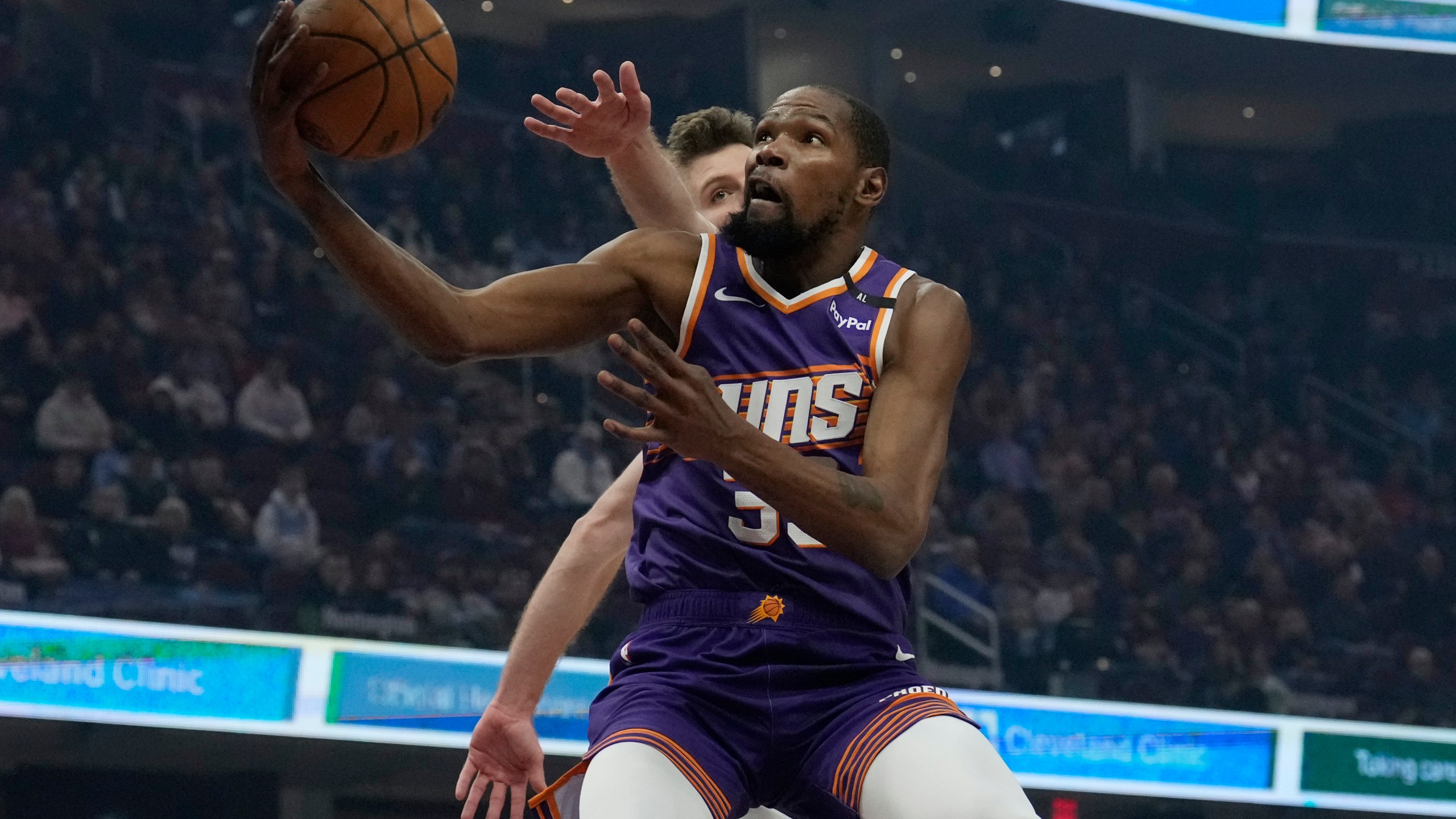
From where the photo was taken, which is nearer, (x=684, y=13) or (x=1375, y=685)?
(x=1375, y=685)

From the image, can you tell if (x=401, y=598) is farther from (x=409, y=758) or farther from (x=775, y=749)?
(x=775, y=749)

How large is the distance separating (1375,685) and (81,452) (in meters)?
8.20

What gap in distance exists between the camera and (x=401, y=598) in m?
7.82

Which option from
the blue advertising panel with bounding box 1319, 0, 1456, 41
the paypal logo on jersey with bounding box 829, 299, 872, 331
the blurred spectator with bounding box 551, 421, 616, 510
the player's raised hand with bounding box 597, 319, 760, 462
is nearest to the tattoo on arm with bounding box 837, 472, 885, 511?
the player's raised hand with bounding box 597, 319, 760, 462

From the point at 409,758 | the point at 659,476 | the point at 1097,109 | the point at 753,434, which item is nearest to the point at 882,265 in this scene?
the point at 659,476

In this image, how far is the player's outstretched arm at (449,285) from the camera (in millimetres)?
2068

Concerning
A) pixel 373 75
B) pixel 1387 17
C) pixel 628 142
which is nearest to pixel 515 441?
pixel 628 142

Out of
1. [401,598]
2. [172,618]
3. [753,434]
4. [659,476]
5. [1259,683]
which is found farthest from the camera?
[1259,683]

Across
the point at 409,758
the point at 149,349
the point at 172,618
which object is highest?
the point at 149,349

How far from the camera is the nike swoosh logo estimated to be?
8.62ft

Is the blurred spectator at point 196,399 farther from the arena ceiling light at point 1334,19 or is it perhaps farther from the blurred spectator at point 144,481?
the arena ceiling light at point 1334,19

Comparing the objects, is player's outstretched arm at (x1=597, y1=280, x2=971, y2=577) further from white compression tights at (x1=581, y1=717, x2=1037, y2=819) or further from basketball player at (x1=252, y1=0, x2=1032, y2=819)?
white compression tights at (x1=581, y1=717, x2=1037, y2=819)

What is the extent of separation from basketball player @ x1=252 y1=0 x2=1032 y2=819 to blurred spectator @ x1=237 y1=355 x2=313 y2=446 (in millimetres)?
5839

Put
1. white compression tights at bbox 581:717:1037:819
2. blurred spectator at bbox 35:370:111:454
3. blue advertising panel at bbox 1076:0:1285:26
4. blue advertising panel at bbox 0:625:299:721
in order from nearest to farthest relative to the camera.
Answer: white compression tights at bbox 581:717:1037:819
blue advertising panel at bbox 0:625:299:721
blurred spectator at bbox 35:370:111:454
blue advertising panel at bbox 1076:0:1285:26
